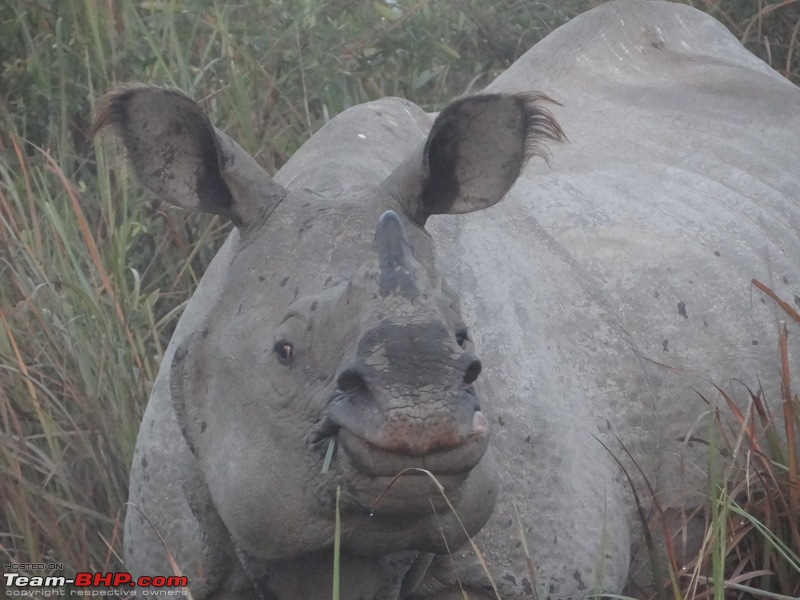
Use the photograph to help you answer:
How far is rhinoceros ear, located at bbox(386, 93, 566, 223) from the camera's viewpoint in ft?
10.8

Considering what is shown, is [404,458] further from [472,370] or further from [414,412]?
[472,370]

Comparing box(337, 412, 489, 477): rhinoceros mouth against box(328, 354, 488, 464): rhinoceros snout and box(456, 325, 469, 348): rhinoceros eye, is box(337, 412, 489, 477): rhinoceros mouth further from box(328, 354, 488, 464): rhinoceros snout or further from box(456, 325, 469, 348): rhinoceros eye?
box(456, 325, 469, 348): rhinoceros eye

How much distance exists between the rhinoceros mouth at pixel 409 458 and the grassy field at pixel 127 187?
2.17 ft

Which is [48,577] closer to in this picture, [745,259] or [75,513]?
[75,513]

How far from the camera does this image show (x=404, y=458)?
8.75 feet

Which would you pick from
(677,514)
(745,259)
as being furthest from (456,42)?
(677,514)

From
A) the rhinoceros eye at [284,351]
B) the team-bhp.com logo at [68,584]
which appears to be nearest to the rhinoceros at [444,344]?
the rhinoceros eye at [284,351]

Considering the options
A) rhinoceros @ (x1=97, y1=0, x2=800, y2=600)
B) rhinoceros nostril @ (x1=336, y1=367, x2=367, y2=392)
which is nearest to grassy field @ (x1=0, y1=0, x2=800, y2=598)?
rhinoceros @ (x1=97, y1=0, x2=800, y2=600)

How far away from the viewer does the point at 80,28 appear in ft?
19.5

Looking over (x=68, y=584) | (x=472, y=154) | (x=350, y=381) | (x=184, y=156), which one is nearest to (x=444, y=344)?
(x=350, y=381)

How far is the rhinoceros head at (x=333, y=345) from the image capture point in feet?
8.82

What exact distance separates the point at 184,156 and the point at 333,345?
2.30ft

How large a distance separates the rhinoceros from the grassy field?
30 centimetres

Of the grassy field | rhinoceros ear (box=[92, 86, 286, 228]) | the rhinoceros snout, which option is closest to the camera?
the rhinoceros snout
